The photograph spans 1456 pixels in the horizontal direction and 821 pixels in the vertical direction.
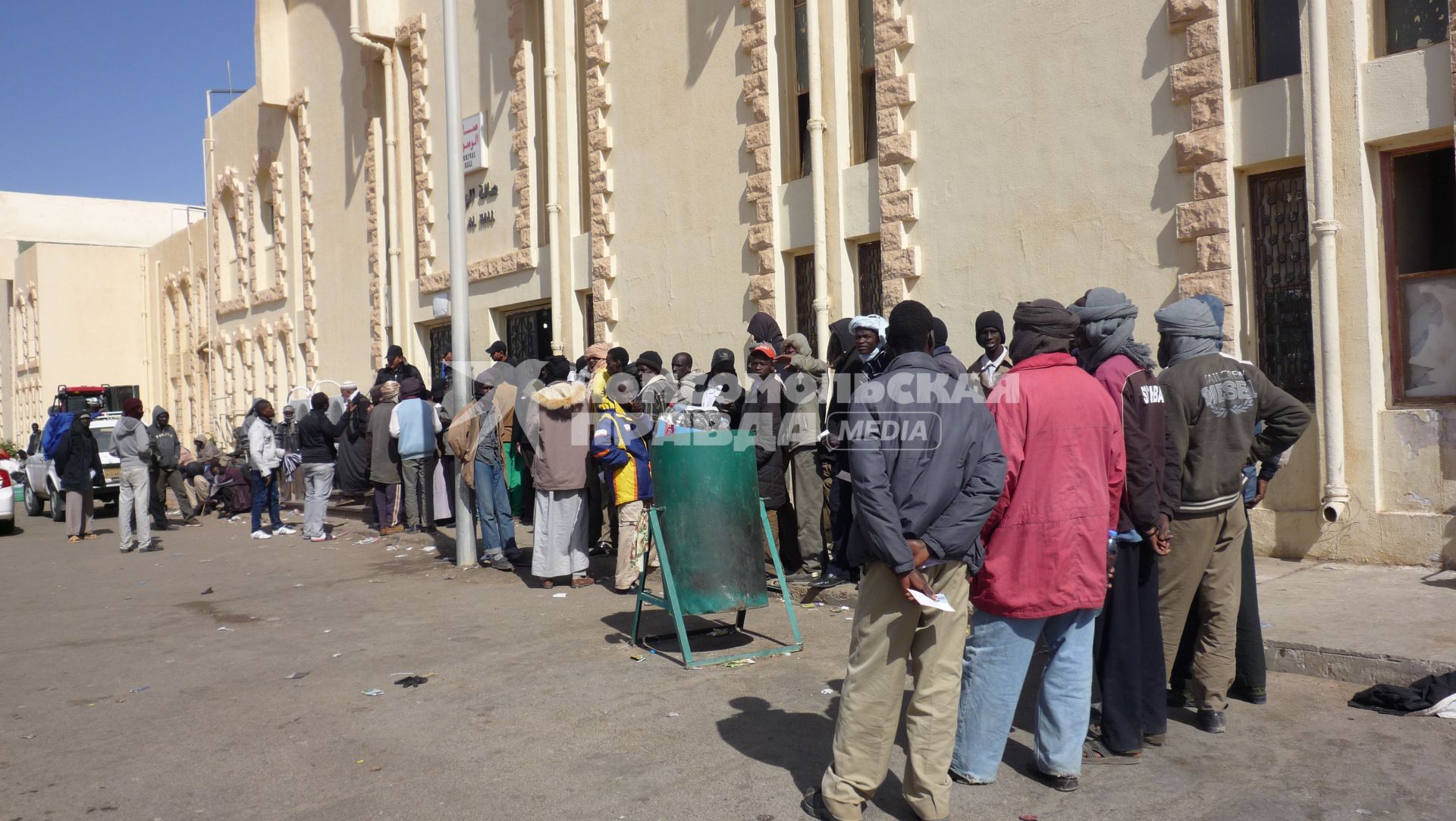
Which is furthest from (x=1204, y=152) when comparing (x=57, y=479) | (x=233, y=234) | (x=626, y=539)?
(x=233, y=234)

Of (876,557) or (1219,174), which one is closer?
(876,557)

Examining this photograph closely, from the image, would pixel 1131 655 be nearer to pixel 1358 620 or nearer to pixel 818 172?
pixel 1358 620

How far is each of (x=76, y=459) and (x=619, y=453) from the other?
9.71 m

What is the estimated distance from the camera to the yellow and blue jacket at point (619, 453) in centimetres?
871

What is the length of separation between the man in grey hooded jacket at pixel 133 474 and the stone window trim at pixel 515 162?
16.6 ft

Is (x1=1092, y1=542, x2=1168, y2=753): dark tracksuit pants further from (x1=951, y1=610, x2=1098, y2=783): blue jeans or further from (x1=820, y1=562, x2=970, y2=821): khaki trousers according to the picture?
(x1=820, y1=562, x2=970, y2=821): khaki trousers

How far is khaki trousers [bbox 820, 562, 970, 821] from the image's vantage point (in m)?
4.12

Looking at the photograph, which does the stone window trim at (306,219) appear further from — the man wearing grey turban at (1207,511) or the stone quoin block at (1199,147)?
the man wearing grey turban at (1207,511)

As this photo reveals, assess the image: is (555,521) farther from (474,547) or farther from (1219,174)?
(1219,174)

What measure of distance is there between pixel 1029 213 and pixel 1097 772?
20.4 feet

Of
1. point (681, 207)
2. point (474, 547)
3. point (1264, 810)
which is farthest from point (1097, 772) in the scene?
point (681, 207)

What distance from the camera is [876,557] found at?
13.5 ft

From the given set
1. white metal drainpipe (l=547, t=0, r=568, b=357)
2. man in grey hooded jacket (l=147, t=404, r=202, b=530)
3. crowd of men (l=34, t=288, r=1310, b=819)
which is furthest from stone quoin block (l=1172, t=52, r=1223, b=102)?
man in grey hooded jacket (l=147, t=404, r=202, b=530)

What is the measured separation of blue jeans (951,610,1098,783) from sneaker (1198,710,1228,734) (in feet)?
3.13
